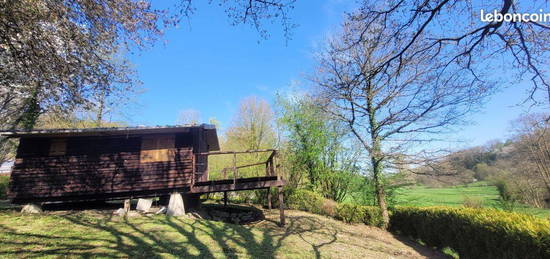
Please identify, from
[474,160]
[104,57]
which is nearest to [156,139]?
[104,57]

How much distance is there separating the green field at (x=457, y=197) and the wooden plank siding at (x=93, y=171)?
1327 cm

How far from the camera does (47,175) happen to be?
9406 millimetres

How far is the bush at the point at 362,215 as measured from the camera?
490 inches

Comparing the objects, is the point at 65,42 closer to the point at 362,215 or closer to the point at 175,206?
the point at 175,206

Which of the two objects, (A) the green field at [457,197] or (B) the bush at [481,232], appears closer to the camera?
(B) the bush at [481,232]

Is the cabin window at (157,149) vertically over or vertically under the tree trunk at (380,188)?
over

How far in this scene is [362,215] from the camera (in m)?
12.7

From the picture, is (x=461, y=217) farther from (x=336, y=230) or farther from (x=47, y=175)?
(x=47, y=175)

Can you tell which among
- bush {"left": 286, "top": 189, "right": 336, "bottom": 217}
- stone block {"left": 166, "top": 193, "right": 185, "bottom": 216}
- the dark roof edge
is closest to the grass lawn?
stone block {"left": 166, "top": 193, "right": 185, "bottom": 216}

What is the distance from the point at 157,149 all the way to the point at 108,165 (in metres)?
2.00

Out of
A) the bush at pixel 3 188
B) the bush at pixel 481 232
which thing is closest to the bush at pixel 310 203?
the bush at pixel 481 232

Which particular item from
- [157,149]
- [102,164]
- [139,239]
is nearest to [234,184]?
[157,149]

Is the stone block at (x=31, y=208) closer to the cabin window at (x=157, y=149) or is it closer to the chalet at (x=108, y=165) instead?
the chalet at (x=108, y=165)

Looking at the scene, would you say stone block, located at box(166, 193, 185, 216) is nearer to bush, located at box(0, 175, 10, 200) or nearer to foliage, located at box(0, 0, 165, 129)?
foliage, located at box(0, 0, 165, 129)
